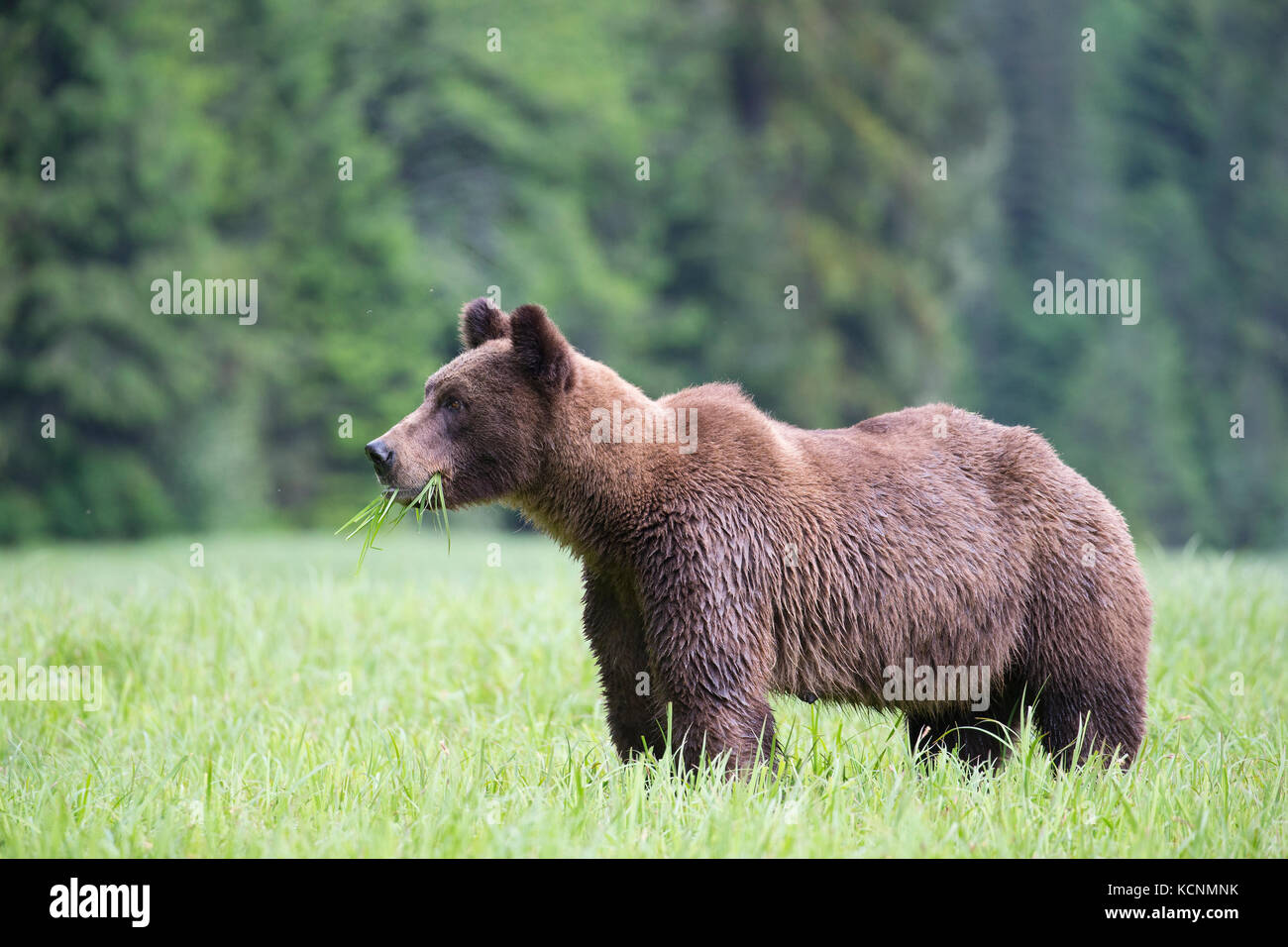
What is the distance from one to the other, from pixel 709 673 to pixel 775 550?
619 millimetres

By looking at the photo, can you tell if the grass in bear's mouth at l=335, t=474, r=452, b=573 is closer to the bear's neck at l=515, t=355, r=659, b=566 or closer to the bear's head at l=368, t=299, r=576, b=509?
the bear's head at l=368, t=299, r=576, b=509

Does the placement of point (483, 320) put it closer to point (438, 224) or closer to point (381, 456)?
point (381, 456)

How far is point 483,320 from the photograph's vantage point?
5.67 meters

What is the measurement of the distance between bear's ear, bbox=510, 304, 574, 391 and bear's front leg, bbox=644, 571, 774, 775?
969 mm

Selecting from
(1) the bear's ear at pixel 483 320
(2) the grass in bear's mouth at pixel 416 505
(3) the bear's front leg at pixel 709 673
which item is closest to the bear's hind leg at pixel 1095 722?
(3) the bear's front leg at pixel 709 673

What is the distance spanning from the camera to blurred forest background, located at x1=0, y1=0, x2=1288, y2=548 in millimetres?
22016

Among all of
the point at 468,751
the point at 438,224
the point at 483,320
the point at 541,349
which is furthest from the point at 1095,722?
the point at 438,224

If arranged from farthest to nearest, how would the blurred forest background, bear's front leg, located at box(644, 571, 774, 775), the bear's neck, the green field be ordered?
the blurred forest background → the bear's neck → bear's front leg, located at box(644, 571, 774, 775) → the green field

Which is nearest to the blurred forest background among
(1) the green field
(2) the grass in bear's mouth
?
(1) the green field

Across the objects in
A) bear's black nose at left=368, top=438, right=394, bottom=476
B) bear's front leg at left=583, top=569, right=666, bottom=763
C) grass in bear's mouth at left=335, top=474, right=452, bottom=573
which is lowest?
bear's front leg at left=583, top=569, right=666, bottom=763

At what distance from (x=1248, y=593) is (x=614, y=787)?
6.80 metres

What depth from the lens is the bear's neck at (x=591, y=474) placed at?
5.33 meters
